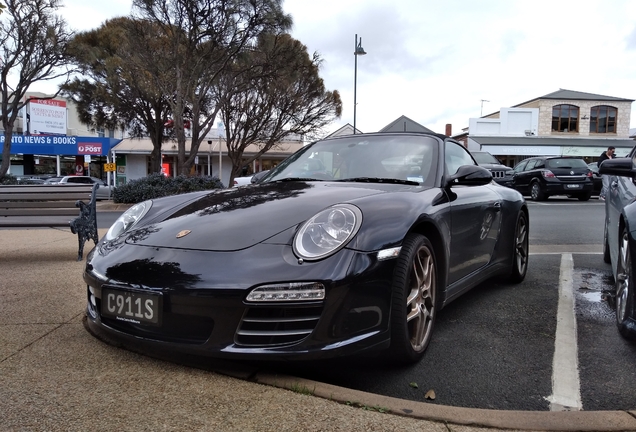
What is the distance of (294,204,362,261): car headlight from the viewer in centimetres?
230

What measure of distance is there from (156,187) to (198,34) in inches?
204

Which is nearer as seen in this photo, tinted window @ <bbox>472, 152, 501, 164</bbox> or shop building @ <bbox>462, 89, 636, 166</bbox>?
tinted window @ <bbox>472, 152, 501, 164</bbox>

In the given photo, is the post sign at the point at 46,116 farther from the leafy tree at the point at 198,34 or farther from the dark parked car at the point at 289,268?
the dark parked car at the point at 289,268

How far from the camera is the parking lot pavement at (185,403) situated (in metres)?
1.89

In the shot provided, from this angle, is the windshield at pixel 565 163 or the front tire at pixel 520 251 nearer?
the front tire at pixel 520 251

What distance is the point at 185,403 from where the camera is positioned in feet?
6.62

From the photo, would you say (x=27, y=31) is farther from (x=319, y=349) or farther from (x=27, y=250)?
(x=319, y=349)

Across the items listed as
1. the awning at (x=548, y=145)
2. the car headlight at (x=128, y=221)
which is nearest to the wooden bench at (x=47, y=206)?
the car headlight at (x=128, y=221)

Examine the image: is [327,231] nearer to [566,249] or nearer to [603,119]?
[566,249]

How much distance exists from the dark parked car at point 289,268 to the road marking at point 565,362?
67cm

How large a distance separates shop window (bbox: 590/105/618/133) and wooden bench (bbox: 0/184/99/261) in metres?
45.1

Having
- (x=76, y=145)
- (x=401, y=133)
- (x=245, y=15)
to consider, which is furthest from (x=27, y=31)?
(x=401, y=133)

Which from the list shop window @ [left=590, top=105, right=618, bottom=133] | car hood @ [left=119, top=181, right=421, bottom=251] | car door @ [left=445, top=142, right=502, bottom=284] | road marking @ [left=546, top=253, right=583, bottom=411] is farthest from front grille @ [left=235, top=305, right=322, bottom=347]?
shop window @ [left=590, top=105, right=618, bottom=133]

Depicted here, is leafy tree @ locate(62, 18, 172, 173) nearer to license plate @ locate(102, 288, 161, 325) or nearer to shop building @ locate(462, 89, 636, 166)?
license plate @ locate(102, 288, 161, 325)
